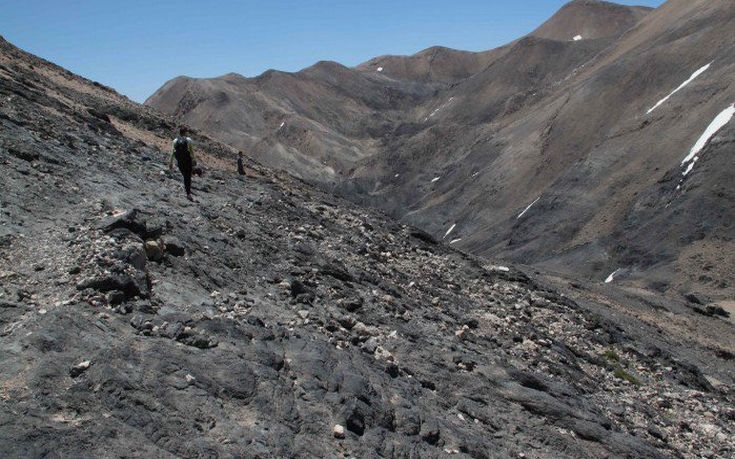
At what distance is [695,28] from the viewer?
70.5 meters

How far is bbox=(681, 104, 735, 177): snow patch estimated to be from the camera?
48375 mm

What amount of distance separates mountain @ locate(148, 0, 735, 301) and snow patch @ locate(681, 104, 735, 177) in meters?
0.48

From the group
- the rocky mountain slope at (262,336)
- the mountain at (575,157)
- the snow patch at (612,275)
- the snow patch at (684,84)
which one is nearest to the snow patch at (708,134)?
the mountain at (575,157)

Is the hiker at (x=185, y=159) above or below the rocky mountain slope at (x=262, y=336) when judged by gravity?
above

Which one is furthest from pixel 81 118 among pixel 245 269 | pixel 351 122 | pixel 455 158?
pixel 351 122

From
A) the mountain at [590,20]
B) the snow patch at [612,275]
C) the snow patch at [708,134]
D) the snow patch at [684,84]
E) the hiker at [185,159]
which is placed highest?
the mountain at [590,20]

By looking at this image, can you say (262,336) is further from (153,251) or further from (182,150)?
(182,150)

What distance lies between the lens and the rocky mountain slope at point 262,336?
7.38 m

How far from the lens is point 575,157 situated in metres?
66.2

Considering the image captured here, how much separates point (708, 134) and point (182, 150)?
45.9m

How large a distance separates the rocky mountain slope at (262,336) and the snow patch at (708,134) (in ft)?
110

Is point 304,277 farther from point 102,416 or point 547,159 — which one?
point 547,159

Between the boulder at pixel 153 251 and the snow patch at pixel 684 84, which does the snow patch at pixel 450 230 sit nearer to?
the snow patch at pixel 684 84

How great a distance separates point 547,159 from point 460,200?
36.7 feet
